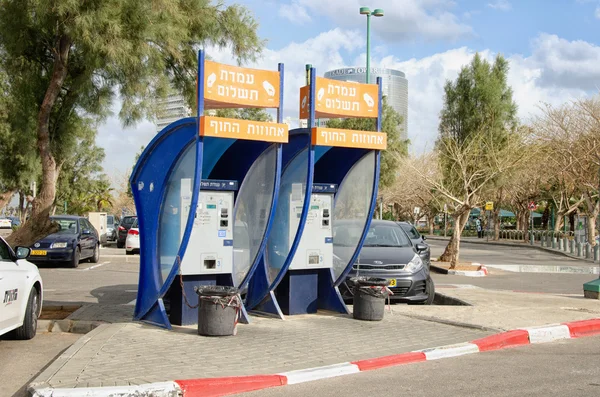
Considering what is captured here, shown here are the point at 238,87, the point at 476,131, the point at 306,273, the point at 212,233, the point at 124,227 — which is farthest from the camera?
the point at 124,227

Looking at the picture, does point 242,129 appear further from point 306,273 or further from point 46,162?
point 46,162

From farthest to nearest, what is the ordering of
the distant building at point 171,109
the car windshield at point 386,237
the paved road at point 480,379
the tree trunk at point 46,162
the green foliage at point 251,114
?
the green foliage at point 251,114, the distant building at point 171,109, the tree trunk at point 46,162, the car windshield at point 386,237, the paved road at point 480,379

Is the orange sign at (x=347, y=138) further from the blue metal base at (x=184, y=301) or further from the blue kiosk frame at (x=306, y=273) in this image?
the blue metal base at (x=184, y=301)

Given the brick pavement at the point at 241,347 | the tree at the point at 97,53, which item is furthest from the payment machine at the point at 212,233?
the tree at the point at 97,53

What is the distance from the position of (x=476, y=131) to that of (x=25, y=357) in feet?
69.2

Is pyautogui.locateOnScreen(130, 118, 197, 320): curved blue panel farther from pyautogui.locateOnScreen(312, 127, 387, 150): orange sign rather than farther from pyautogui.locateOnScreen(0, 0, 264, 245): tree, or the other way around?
pyautogui.locateOnScreen(0, 0, 264, 245): tree

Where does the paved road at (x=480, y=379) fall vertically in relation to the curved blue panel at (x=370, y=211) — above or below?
below

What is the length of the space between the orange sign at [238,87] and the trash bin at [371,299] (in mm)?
2995

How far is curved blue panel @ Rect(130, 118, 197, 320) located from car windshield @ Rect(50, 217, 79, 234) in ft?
39.0

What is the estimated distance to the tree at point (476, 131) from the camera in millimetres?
24719

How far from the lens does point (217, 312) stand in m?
8.62

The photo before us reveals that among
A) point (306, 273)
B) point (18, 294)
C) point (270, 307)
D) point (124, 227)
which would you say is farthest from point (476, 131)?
point (18, 294)

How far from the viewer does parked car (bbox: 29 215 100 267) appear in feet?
63.6

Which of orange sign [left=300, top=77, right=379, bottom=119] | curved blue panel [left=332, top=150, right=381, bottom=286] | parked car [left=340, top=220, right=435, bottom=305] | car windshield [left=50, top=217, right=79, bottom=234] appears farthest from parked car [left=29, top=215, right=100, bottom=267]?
orange sign [left=300, top=77, right=379, bottom=119]
